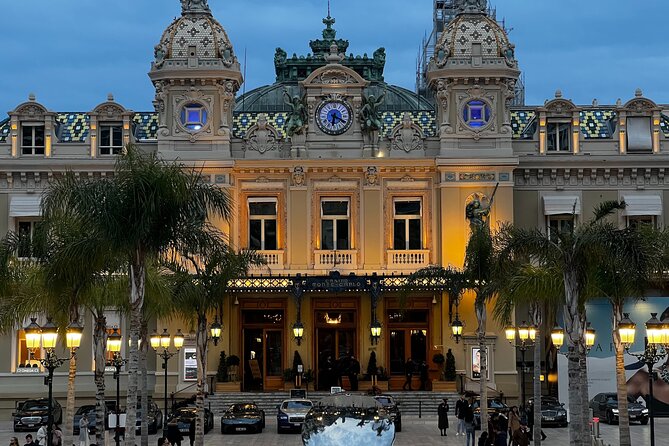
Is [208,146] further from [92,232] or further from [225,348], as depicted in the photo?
[92,232]

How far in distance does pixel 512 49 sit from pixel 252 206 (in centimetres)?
1456

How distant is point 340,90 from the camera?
2453 inches

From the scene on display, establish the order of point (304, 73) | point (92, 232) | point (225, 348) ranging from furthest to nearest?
1. point (304, 73)
2. point (225, 348)
3. point (92, 232)

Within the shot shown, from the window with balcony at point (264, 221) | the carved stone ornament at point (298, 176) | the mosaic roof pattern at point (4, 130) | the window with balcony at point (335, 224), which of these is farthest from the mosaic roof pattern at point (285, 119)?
the mosaic roof pattern at point (4, 130)

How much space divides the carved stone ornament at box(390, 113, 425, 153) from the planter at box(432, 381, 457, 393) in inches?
439

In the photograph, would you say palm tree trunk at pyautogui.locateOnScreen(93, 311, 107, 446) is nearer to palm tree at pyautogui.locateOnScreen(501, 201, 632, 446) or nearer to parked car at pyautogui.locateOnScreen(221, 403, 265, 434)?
parked car at pyautogui.locateOnScreen(221, 403, 265, 434)

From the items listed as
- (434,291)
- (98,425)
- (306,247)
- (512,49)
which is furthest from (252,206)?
(98,425)

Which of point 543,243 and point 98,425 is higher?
point 543,243

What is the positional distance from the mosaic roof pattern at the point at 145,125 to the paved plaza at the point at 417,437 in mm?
16838

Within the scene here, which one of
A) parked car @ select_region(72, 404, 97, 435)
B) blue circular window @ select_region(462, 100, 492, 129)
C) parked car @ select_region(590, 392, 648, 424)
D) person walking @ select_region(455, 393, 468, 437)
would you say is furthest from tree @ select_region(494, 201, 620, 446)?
blue circular window @ select_region(462, 100, 492, 129)

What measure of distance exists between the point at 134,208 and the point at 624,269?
13.4 meters

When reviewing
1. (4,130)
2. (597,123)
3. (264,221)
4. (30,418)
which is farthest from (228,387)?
(597,123)

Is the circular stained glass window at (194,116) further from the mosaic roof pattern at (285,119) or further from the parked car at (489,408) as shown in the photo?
the parked car at (489,408)

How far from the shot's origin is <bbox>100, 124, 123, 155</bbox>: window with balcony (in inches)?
2490
